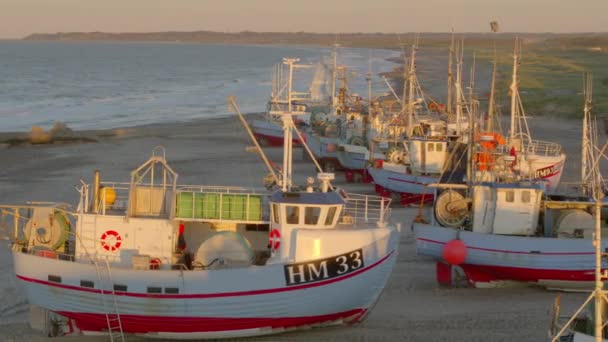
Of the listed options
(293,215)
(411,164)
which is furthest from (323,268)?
(411,164)

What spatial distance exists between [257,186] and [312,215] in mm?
17785

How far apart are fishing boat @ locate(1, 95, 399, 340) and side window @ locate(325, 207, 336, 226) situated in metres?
0.02

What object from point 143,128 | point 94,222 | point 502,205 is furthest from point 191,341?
point 143,128

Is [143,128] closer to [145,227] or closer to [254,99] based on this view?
[254,99]

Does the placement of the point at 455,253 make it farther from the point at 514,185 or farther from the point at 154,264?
the point at 154,264

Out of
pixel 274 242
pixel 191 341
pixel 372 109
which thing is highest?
pixel 372 109

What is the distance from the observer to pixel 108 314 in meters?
18.6

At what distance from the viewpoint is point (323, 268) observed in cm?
1833

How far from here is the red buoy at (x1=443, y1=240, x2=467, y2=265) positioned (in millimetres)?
22281

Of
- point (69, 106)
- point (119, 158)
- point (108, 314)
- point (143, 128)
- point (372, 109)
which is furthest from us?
point (69, 106)

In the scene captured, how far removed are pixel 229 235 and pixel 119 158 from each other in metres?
28.0

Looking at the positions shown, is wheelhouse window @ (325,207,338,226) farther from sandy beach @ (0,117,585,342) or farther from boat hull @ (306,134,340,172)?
boat hull @ (306,134,340,172)

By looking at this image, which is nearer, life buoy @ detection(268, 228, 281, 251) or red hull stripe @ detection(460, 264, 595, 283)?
life buoy @ detection(268, 228, 281, 251)

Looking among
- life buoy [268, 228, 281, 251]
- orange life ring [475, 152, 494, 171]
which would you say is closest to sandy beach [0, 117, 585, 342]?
life buoy [268, 228, 281, 251]
